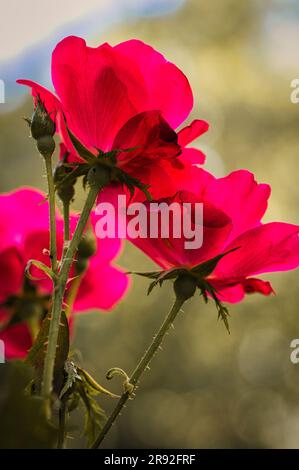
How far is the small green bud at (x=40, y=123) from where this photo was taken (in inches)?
11.0

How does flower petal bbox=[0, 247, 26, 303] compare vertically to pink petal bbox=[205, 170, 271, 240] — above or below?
below

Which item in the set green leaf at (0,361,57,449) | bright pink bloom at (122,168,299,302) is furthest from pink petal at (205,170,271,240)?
green leaf at (0,361,57,449)

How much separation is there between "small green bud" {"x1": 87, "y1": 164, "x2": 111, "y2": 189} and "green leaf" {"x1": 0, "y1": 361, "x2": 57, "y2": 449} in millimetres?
86

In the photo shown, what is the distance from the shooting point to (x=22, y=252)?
0.38 metres

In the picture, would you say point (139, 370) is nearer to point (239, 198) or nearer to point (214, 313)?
point (239, 198)

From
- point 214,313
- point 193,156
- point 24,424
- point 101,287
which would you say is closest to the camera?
point 24,424

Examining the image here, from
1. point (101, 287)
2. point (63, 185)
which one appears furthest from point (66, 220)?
point (101, 287)

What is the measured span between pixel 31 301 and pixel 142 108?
0.43 ft

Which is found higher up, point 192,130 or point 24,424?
point 192,130

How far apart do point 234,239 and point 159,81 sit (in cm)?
7

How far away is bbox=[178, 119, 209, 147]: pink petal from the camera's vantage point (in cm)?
30

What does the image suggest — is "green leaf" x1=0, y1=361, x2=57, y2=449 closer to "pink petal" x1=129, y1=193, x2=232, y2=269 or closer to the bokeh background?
Answer: "pink petal" x1=129, y1=193, x2=232, y2=269

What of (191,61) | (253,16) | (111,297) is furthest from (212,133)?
(111,297)

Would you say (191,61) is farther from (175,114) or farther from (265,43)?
(175,114)
